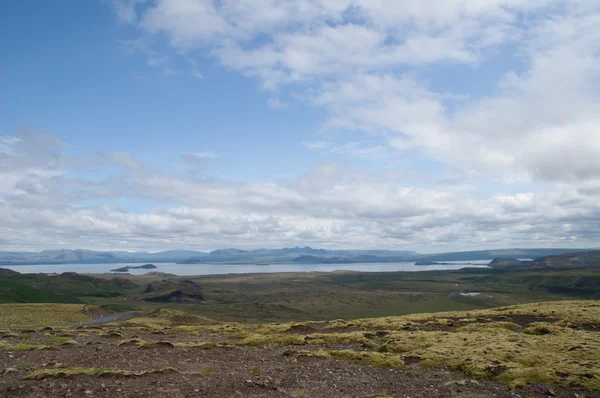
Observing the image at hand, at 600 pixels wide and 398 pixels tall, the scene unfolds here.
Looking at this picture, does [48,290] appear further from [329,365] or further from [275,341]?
[329,365]

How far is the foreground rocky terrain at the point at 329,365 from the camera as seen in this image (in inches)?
650

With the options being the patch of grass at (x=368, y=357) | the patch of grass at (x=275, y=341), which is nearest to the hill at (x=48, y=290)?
the patch of grass at (x=275, y=341)

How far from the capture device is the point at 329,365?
21484 millimetres

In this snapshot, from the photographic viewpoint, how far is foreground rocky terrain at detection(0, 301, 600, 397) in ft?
54.2

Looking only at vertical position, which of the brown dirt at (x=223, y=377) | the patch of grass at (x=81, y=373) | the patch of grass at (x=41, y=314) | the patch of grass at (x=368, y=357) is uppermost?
the patch of grass at (x=81, y=373)

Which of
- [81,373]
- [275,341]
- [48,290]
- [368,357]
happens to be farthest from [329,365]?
[48,290]

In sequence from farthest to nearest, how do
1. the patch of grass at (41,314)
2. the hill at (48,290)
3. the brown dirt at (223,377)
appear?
the hill at (48,290), the patch of grass at (41,314), the brown dirt at (223,377)

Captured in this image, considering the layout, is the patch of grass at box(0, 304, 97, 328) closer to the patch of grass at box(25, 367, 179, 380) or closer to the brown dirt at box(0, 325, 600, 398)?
the brown dirt at box(0, 325, 600, 398)

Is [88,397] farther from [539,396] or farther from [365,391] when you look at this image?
[539,396]

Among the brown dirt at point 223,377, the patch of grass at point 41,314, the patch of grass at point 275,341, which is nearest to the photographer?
the brown dirt at point 223,377

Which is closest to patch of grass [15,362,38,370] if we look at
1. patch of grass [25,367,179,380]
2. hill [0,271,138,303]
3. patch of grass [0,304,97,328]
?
patch of grass [25,367,179,380]

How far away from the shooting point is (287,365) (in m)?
21.4

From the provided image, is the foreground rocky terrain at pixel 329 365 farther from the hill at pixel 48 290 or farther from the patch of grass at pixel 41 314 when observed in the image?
the hill at pixel 48 290

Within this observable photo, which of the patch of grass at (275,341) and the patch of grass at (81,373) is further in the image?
the patch of grass at (275,341)
